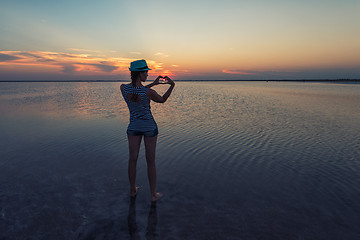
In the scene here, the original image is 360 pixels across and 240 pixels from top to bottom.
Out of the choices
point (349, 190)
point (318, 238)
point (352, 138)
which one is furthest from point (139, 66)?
point (352, 138)

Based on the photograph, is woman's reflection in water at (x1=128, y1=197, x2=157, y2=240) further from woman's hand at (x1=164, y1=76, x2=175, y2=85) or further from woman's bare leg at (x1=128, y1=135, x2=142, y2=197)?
woman's hand at (x1=164, y1=76, x2=175, y2=85)

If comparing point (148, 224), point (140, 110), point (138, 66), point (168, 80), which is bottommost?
point (148, 224)

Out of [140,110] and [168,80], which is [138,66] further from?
[140,110]

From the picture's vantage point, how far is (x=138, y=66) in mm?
3496

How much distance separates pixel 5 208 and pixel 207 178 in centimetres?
→ 420

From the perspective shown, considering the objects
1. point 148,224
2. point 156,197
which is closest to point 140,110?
point 156,197

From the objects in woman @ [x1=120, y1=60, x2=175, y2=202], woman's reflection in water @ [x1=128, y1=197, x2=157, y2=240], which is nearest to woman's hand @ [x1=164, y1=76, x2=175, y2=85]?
woman @ [x1=120, y1=60, x2=175, y2=202]

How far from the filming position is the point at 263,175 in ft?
17.0

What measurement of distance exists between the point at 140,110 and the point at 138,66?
79 centimetres

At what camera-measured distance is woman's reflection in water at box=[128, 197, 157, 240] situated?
3.10 meters

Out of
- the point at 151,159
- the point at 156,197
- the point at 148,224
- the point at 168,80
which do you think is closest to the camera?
the point at 148,224

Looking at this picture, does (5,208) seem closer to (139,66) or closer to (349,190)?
(139,66)

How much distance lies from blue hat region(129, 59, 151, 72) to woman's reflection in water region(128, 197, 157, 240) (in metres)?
2.61

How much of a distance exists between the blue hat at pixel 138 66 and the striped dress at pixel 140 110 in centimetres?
31
